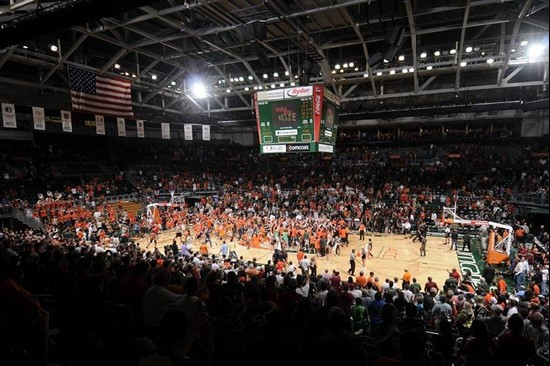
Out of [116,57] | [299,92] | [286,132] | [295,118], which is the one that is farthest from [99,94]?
[299,92]

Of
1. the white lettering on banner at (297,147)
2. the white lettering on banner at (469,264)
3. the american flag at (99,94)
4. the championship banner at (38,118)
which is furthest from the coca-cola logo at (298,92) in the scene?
the championship banner at (38,118)

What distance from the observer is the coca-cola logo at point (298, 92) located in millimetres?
15422

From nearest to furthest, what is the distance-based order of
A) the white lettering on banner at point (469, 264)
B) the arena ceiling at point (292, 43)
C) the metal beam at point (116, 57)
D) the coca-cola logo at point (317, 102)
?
the white lettering on banner at point (469, 264), the coca-cola logo at point (317, 102), the arena ceiling at point (292, 43), the metal beam at point (116, 57)

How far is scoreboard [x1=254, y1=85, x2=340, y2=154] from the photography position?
51.0 feet

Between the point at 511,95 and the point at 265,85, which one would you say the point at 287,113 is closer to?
the point at 265,85

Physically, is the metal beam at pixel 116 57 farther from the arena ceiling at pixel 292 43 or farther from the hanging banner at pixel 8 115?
the hanging banner at pixel 8 115

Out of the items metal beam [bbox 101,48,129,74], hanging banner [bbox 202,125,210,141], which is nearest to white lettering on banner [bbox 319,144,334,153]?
metal beam [bbox 101,48,129,74]

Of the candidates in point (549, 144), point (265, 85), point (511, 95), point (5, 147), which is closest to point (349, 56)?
point (265, 85)

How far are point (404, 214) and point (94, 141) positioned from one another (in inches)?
1166

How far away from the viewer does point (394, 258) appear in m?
16.7

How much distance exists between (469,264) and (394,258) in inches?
132

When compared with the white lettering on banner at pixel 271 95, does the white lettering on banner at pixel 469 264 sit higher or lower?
lower

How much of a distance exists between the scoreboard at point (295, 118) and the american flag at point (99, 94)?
30.6ft

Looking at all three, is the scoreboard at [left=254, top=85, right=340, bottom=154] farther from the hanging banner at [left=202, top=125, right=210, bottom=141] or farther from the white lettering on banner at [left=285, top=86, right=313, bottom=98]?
the hanging banner at [left=202, top=125, right=210, bottom=141]
